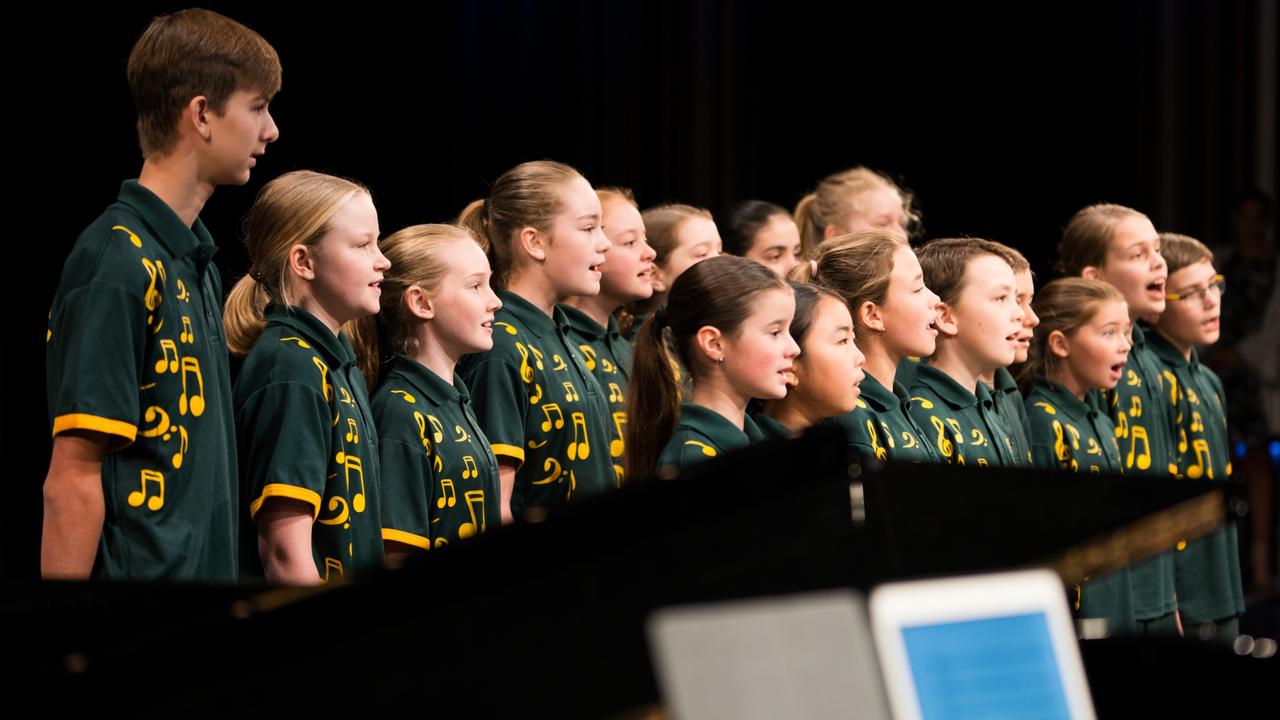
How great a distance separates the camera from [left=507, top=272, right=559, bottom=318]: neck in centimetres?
318

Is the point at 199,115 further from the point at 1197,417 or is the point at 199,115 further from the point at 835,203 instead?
the point at 1197,417

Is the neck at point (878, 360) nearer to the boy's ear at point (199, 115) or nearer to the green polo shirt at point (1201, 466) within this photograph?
the green polo shirt at point (1201, 466)

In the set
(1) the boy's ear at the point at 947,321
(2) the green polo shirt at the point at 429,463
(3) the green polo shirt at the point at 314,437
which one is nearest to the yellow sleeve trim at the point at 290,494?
(3) the green polo shirt at the point at 314,437

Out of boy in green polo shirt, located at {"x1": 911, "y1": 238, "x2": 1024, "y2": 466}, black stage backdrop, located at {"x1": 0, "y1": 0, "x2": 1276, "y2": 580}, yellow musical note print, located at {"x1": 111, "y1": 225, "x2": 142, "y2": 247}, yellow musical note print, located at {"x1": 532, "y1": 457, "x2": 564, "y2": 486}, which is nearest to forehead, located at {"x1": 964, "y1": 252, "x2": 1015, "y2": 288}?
boy in green polo shirt, located at {"x1": 911, "y1": 238, "x2": 1024, "y2": 466}

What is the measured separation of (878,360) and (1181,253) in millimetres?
1398

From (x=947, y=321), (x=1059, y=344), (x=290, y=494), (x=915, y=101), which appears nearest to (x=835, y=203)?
(x=1059, y=344)

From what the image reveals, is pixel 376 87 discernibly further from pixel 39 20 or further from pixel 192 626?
pixel 192 626

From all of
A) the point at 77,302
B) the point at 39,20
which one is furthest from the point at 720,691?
the point at 39,20

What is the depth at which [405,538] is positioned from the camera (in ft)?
8.39

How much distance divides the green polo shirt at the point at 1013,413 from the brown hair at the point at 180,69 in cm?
182

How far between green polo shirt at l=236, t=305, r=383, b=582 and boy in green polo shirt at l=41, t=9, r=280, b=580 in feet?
0.31

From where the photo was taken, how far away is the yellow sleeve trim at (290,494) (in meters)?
2.28

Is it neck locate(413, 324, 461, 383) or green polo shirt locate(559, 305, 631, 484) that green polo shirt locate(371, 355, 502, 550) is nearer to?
neck locate(413, 324, 461, 383)

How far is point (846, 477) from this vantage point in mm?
1208
